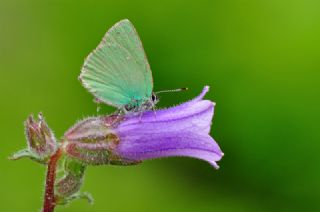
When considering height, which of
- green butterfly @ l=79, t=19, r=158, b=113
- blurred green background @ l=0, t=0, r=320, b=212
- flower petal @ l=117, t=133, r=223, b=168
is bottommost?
blurred green background @ l=0, t=0, r=320, b=212

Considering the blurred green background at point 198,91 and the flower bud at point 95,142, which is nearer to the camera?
the flower bud at point 95,142

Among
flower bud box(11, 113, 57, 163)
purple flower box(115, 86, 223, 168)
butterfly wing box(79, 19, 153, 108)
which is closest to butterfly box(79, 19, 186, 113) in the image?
butterfly wing box(79, 19, 153, 108)

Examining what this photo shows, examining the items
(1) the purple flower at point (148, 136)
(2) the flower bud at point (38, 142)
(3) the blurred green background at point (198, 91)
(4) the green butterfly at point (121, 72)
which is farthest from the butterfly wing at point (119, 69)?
(3) the blurred green background at point (198, 91)

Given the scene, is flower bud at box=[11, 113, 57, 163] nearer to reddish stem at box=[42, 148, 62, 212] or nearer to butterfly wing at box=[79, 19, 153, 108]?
reddish stem at box=[42, 148, 62, 212]

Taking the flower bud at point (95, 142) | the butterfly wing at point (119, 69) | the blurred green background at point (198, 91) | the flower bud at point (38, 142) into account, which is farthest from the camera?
the blurred green background at point (198, 91)

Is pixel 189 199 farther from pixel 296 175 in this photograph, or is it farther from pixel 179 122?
pixel 179 122

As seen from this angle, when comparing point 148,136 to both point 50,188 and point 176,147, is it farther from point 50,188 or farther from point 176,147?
point 50,188

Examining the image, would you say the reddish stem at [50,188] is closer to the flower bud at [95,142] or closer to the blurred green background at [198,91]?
the flower bud at [95,142]
